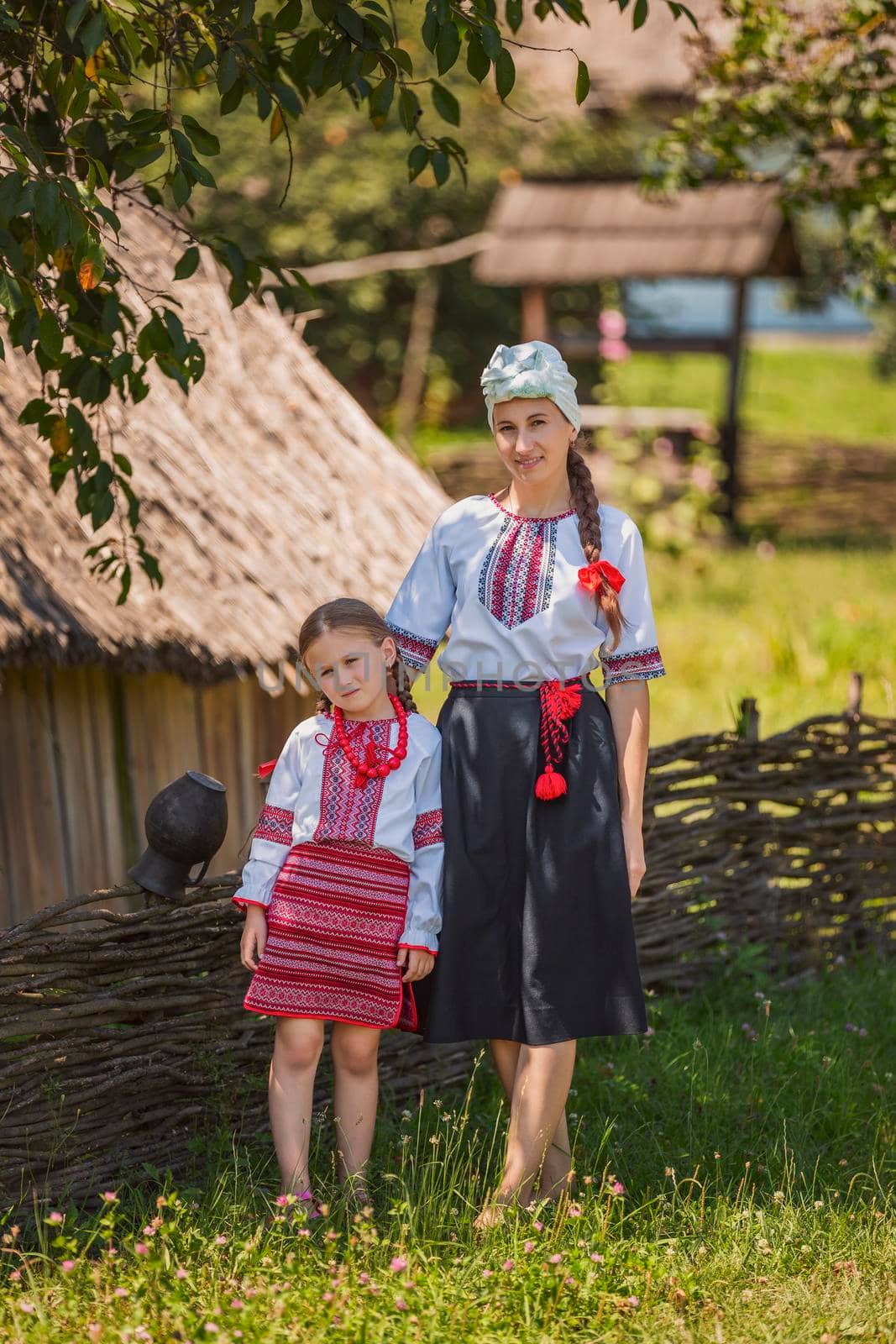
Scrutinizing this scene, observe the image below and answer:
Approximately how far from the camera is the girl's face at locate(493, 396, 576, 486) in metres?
3.07

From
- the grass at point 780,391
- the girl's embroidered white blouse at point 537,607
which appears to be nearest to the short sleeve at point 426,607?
the girl's embroidered white blouse at point 537,607


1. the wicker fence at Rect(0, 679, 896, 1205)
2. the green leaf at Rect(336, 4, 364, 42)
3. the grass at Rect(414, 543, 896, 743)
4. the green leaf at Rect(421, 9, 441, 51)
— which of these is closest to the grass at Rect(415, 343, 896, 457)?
the grass at Rect(414, 543, 896, 743)

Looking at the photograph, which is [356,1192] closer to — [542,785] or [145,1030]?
[145,1030]

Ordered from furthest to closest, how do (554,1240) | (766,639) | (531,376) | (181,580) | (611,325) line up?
(611,325)
(766,639)
(181,580)
(531,376)
(554,1240)

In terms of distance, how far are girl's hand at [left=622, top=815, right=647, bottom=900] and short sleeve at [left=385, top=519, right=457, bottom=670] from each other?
57 centimetres

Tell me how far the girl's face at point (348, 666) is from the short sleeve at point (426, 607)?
149 mm

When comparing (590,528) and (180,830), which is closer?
(590,528)

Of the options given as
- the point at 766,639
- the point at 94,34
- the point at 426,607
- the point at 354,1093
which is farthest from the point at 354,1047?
the point at 766,639

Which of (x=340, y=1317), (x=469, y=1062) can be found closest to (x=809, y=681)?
(x=469, y=1062)

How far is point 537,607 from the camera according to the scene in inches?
121

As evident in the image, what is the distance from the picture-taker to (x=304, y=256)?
17.7 metres

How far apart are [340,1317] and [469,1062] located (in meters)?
1.42

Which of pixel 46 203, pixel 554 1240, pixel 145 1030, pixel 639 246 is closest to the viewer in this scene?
pixel 46 203

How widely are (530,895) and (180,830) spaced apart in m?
0.80
